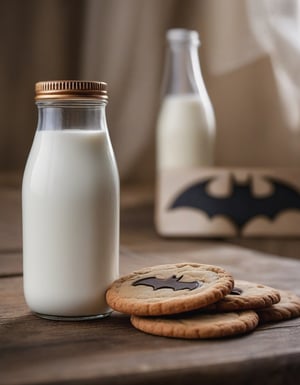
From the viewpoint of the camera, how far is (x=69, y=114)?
778mm

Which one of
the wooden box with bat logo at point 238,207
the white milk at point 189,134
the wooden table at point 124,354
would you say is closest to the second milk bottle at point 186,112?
the white milk at point 189,134

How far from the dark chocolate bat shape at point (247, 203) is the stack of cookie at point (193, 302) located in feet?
2.35

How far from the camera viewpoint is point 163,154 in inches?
67.4

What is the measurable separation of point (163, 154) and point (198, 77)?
187 millimetres

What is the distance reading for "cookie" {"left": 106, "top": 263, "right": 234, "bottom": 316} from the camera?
0.70 metres

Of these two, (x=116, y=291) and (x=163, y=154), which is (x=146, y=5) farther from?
(x=116, y=291)

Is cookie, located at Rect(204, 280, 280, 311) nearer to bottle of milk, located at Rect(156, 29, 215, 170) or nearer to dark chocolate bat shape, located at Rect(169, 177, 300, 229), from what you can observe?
dark chocolate bat shape, located at Rect(169, 177, 300, 229)

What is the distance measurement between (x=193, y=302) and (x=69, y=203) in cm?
16

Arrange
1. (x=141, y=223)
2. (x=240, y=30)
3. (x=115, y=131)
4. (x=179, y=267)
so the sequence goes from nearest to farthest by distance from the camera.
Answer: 1. (x=179, y=267)
2. (x=141, y=223)
3. (x=240, y=30)
4. (x=115, y=131)

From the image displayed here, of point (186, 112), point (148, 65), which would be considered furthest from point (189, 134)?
point (148, 65)

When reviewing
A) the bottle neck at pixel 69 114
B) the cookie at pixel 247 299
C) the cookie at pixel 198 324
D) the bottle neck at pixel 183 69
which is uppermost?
the bottle neck at pixel 183 69

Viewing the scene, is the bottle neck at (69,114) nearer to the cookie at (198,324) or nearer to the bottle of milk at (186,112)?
the cookie at (198,324)

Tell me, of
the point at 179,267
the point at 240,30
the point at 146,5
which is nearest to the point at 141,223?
the point at 240,30

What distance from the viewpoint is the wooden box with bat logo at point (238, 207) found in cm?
153
